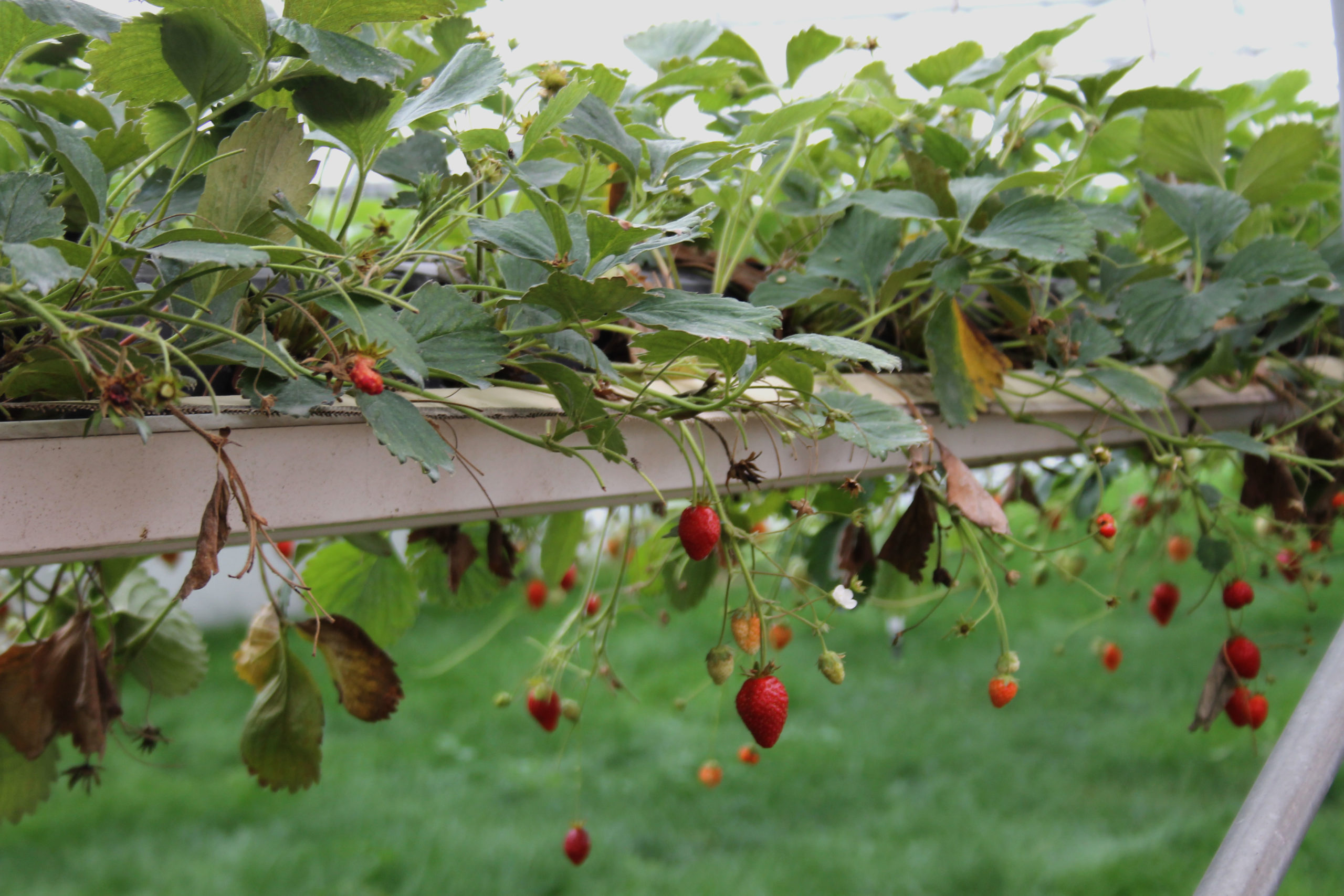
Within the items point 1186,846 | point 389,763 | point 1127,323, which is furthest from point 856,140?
point 389,763

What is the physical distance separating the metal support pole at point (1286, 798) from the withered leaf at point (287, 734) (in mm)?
412

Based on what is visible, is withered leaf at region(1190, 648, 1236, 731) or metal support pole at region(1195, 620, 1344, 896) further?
withered leaf at region(1190, 648, 1236, 731)

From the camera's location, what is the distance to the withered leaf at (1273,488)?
0.68 meters

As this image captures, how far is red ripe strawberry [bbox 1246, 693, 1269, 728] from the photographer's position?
2.29 ft

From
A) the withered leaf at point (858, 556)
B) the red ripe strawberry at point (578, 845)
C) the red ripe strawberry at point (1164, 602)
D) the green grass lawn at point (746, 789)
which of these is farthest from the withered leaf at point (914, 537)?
the green grass lawn at point (746, 789)

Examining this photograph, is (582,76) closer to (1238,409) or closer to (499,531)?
(499,531)

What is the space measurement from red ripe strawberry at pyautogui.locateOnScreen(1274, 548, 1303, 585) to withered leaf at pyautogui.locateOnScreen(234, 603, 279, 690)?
2.22 ft

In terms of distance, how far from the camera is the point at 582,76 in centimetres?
53

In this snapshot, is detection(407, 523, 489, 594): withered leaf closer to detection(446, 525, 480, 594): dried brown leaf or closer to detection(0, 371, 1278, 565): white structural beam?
detection(446, 525, 480, 594): dried brown leaf

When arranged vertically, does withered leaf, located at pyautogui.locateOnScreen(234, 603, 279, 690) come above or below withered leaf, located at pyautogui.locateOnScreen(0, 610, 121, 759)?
below

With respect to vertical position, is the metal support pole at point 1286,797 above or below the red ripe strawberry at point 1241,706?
above

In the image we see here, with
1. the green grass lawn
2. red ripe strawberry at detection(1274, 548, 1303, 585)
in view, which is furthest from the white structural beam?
the green grass lawn

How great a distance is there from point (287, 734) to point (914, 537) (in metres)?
0.36

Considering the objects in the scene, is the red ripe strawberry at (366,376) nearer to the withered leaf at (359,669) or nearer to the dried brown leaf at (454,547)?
the withered leaf at (359,669)
